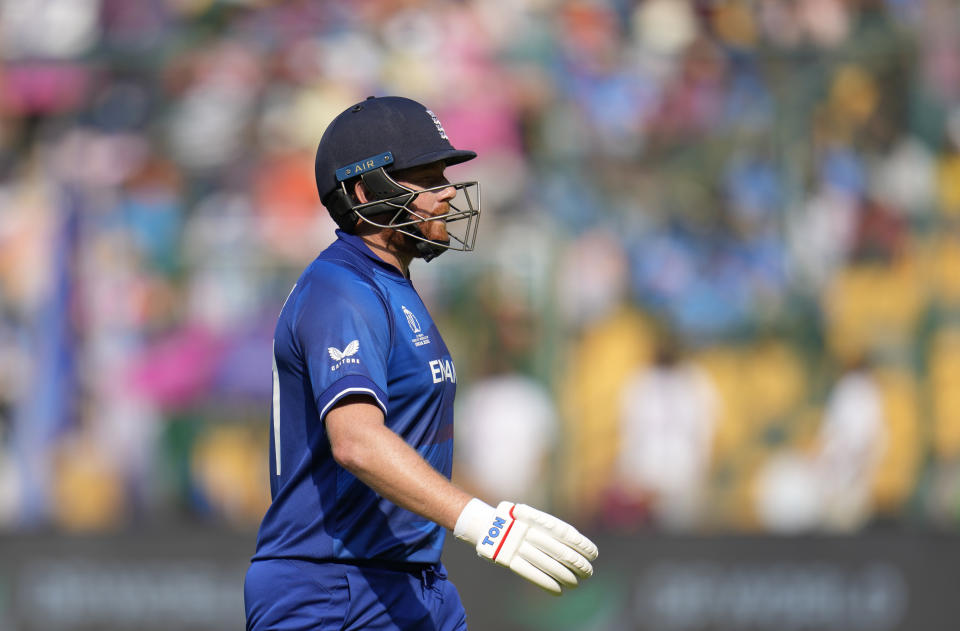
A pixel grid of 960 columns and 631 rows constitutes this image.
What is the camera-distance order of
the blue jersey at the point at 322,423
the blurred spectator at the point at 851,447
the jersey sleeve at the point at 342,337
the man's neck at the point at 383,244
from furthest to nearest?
1. the blurred spectator at the point at 851,447
2. the man's neck at the point at 383,244
3. the blue jersey at the point at 322,423
4. the jersey sleeve at the point at 342,337

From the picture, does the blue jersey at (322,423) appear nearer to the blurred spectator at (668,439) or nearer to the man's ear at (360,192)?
the man's ear at (360,192)

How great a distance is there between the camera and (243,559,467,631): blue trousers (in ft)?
10.8

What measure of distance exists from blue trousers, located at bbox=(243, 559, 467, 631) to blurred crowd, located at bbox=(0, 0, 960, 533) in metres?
4.06

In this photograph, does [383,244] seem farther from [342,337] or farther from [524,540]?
[524,540]

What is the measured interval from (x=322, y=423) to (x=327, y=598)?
1.55 feet

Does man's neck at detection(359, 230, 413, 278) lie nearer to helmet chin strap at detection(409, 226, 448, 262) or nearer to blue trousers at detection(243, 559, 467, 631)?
helmet chin strap at detection(409, 226, 448, 262)

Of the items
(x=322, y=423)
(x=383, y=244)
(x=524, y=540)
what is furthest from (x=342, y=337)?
(x=524, y=540)

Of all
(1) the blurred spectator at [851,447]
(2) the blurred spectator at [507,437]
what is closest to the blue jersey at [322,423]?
(2) the blurred spectator at [507,437]

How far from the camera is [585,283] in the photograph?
25.0ft

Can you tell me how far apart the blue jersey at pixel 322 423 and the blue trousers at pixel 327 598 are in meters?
0.04

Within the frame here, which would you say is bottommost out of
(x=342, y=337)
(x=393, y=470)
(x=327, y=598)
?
(x=327, y=598)

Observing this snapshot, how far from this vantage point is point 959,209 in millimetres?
7508

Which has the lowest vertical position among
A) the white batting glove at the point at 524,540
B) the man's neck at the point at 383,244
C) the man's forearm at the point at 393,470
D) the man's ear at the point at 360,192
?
the white batting glove at the point at 524,540

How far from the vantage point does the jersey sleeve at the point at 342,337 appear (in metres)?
3.05
